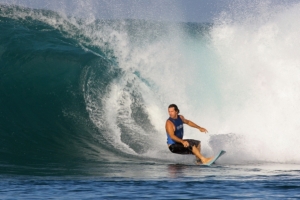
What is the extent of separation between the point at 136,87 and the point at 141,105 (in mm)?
613

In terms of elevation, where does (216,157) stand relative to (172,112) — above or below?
below

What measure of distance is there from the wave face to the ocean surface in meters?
0.03

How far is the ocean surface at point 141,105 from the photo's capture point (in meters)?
9.37

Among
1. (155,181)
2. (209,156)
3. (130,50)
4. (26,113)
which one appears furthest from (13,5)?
(155,181)

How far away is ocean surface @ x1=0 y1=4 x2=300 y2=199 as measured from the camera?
9367 millimetres

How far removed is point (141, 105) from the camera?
1639 centimetres

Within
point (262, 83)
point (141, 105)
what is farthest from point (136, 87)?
point (262, 83)

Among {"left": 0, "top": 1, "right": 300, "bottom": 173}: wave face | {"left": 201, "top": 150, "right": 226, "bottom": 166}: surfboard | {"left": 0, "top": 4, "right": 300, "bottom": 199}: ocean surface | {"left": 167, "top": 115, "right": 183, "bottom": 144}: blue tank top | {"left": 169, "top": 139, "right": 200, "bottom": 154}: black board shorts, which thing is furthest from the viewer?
{"left": 0, "top": 1, "right": 300, "bottom": 173}: wave face

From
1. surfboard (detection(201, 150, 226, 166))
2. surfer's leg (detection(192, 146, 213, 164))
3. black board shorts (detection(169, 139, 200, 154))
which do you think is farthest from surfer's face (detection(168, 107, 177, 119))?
surfboard (detection(201, 150, 226, 166))

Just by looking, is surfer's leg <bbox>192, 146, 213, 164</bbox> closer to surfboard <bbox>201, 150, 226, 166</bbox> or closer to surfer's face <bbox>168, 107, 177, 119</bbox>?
surfboard <bbox>201, 150, 226, 166</bbox>

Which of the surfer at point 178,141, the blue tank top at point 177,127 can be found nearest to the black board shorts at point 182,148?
the surfer at point 178,141

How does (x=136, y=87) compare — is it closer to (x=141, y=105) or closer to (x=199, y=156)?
(x=141, y=105)

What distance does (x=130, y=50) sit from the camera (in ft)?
60.9

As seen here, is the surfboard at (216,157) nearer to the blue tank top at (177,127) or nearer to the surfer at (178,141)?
the surfer at (178,141)
